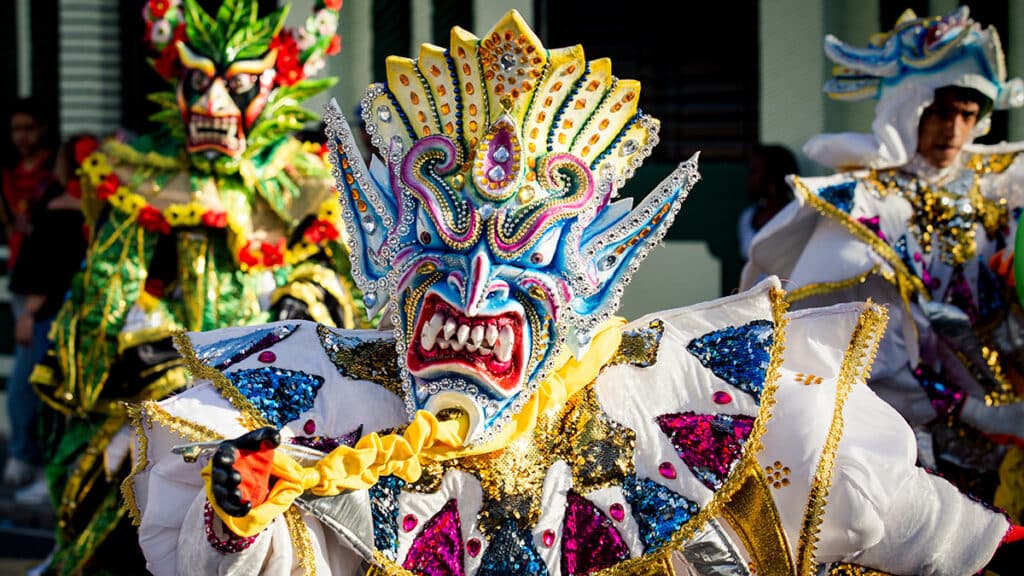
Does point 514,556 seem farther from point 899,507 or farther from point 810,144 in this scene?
point 810,144

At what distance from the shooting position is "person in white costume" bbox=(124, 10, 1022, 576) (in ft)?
10.5

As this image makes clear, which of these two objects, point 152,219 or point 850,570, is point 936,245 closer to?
point 850,570

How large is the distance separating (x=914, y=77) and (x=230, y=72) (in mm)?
2444

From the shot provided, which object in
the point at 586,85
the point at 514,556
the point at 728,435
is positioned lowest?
the point at 514,556

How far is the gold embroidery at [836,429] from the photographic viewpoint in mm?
3322

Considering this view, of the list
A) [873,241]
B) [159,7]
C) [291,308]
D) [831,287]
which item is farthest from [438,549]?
[159,7]

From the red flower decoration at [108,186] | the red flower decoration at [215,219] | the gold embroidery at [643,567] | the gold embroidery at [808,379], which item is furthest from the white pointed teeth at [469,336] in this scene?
the red flower decoration at [108,186]

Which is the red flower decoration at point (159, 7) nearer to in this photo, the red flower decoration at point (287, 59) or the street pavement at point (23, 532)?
the red flower decoration at point (287, 59)

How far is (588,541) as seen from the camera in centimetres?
325

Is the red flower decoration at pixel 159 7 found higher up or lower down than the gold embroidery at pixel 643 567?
higher up

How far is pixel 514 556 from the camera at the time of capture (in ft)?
10.5

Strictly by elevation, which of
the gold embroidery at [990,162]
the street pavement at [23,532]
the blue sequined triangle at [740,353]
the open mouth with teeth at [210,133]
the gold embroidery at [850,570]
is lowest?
the street pavement at [23,532]

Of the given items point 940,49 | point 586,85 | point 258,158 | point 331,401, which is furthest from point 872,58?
point 331,401

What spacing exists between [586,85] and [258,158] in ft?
8.77
